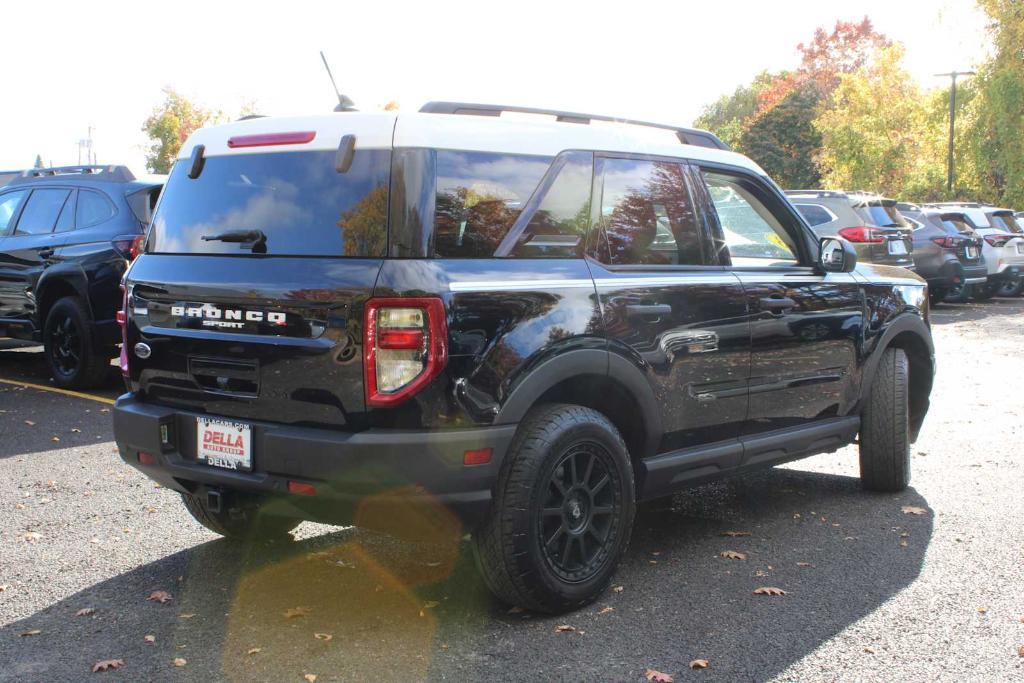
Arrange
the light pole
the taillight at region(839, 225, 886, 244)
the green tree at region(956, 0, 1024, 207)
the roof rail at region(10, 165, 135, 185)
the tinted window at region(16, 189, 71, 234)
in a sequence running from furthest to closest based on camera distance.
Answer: the light pole < the green tree at region(956, 0, 1024, 207) < the taillight at region(839, 225, 886, 244) < the tinted window at region(16, 189, 71, 234) < the roof rail at region(10, 165, 135, 185)

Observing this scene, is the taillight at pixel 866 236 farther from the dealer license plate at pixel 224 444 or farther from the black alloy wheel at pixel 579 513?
the dealer license plate at pixel 224 444

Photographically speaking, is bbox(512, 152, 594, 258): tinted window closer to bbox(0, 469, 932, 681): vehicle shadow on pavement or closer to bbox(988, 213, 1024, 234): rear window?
bbox(0, 469, 932, 681): vehicle shadow on pavement

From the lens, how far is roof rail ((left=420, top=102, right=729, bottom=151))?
4.42 meters

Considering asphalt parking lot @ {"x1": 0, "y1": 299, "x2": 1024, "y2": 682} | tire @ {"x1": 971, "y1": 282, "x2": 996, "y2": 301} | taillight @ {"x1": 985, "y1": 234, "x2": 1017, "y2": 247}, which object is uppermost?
taillight @ {"x1": 985, "y1": 234, "x2": 1017, "y2": 247}

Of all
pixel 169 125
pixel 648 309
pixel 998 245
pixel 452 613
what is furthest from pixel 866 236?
pixel 169 125

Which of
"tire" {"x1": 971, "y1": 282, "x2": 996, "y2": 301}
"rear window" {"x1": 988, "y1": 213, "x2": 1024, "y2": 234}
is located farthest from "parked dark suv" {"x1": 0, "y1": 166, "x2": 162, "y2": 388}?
"rear window" {"x1": 988, "y1": 213, "x2": 1024, "y2": 234}

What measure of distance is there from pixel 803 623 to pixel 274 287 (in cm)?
236

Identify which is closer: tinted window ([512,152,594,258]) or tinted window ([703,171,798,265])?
tinted window ([512,152,594,258])

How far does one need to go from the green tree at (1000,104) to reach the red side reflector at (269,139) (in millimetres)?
37330

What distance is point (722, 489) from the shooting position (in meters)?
6.64

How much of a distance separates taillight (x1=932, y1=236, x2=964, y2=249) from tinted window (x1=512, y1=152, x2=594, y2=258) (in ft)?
57.2

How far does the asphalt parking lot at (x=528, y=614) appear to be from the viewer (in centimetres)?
390

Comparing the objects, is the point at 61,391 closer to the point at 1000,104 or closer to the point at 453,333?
the point at 453,333

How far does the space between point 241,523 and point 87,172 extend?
610cm
